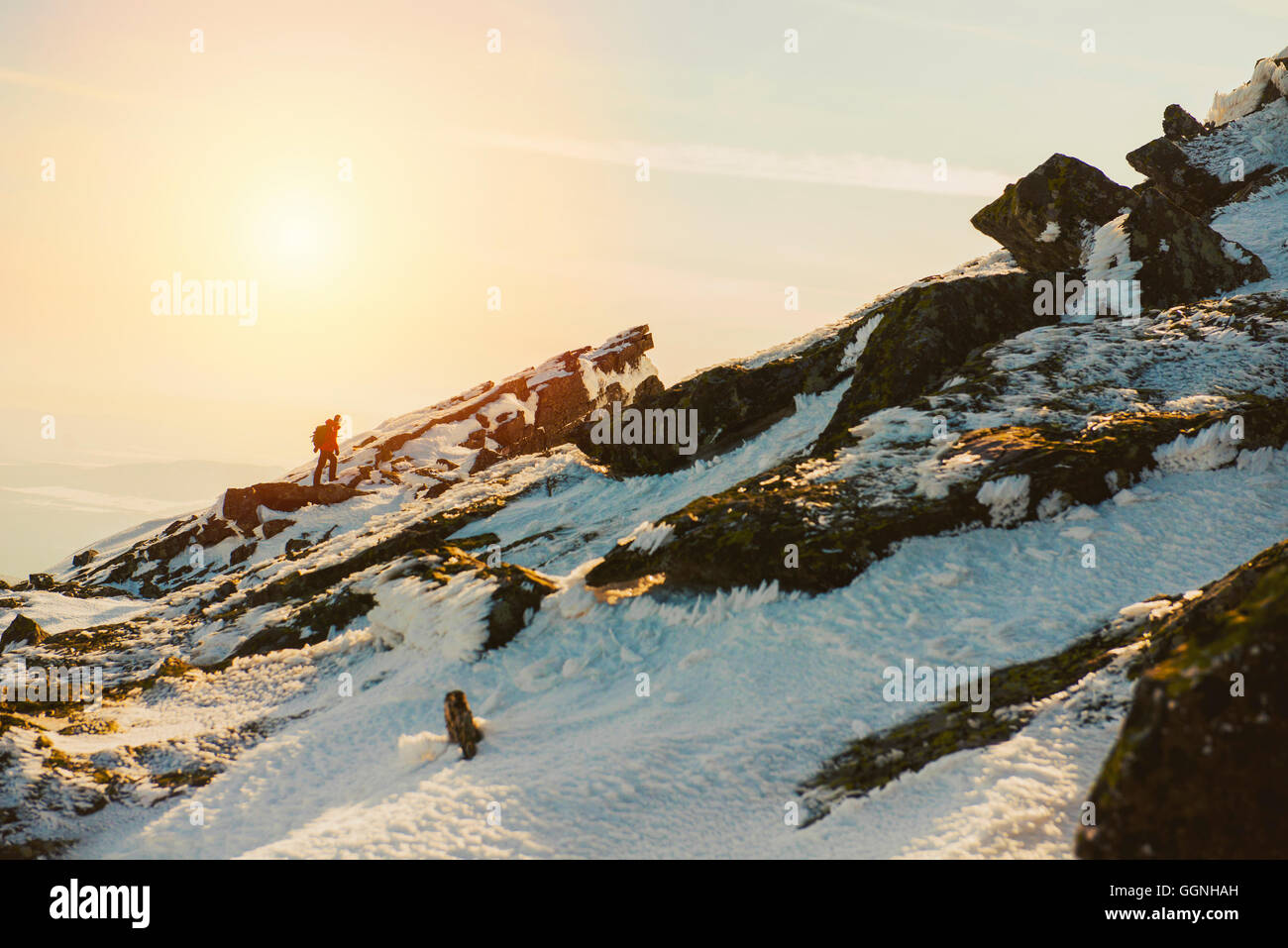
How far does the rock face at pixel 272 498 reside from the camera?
60469mm

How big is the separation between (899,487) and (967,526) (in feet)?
6.54

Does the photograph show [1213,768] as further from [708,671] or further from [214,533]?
[214,533]

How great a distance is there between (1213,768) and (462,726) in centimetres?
1159

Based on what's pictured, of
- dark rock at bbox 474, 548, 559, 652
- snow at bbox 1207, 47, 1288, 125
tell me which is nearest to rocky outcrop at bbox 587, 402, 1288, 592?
dark rock at bbox 474, 548, 559, 652

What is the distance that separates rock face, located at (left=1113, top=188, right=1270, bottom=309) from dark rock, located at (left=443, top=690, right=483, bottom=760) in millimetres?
27033

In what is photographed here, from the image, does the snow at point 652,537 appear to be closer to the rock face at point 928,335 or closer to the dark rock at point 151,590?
the rock face at point 928,335

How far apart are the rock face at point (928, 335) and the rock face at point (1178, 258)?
402cm

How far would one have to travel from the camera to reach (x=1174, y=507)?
17.5 m

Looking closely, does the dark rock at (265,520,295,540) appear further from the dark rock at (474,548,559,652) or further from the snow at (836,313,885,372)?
the snow at (836,313,885,372)

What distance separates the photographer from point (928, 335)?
26.5 meters

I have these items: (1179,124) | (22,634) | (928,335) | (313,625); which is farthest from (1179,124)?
(22,634)
